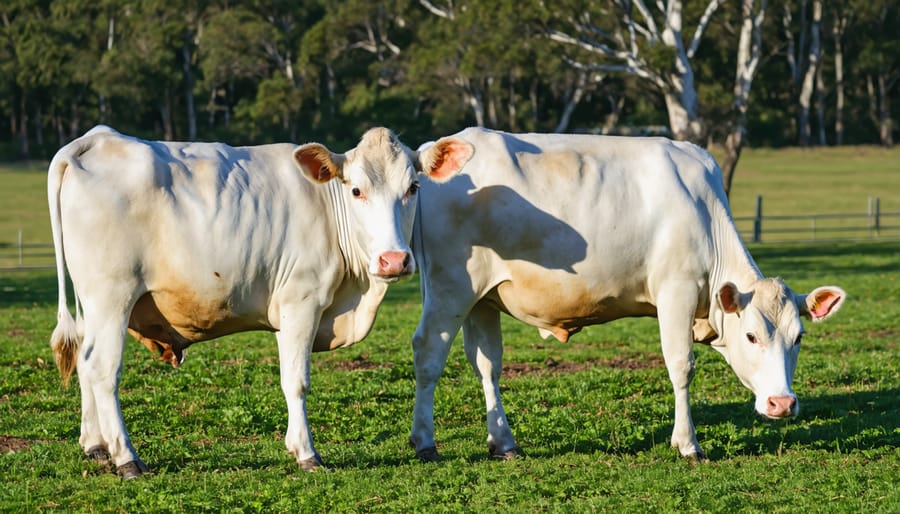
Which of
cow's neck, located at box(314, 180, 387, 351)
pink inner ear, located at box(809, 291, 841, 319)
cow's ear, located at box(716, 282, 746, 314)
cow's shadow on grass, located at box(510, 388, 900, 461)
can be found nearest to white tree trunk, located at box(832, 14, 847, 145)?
cow's shadow on grass, located at box(510, 388, 900, 461)

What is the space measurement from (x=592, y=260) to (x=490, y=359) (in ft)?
3.86

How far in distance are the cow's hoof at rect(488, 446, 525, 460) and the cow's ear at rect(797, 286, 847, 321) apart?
2.34m

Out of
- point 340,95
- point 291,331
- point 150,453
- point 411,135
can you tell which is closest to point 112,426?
point 150,453

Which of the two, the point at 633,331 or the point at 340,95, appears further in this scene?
the point at 340,95

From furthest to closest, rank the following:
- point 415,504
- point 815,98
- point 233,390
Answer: point 815,98
point 233,390
point 415,504

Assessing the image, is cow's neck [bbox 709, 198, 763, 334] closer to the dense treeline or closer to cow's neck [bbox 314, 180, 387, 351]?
cow's neck [bbox 314, 180, 387, 351]

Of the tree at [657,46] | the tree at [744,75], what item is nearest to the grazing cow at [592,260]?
the tree at [657,46]

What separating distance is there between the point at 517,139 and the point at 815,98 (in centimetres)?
7290

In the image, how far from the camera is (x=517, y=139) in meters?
9.47

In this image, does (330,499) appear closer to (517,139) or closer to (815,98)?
(517,139)

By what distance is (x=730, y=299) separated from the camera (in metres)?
8.93

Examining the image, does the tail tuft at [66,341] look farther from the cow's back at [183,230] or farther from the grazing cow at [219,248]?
the cow's back at [183,230]

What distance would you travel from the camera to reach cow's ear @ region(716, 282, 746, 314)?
8.86 m

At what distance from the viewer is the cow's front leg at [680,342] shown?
29.5 feet
